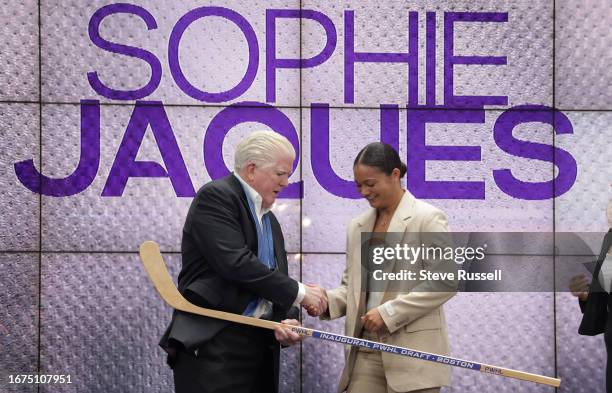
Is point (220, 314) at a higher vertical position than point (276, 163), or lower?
lower

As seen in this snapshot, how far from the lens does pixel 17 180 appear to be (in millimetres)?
5070

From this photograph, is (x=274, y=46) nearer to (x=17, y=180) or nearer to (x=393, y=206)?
A: (x=393, y=206)

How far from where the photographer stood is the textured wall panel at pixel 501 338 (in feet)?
17.2

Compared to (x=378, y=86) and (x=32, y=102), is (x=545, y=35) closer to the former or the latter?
(x=378, y=86)

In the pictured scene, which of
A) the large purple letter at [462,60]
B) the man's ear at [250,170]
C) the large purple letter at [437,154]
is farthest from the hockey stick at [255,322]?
the large purple letter at [462,60]

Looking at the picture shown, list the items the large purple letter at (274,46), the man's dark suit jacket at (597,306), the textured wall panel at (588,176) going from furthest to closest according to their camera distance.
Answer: the textured wall panel at (588,176), the large purple letter at (274,46), the man's dark suit jacket at (597,306)

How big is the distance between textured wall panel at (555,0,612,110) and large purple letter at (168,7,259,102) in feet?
6.63

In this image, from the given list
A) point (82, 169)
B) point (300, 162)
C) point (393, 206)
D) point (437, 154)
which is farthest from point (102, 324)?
point (437, 154)

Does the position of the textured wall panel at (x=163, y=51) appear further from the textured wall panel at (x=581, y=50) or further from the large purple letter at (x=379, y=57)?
the textured wall panel at (x=581, y=50)

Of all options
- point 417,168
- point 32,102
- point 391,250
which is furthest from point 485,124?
point 32,102

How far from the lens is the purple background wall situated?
5.08 m

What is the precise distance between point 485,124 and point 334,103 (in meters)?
1.01

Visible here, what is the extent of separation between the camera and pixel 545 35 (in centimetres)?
522

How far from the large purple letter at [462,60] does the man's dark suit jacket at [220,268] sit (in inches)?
76.8
